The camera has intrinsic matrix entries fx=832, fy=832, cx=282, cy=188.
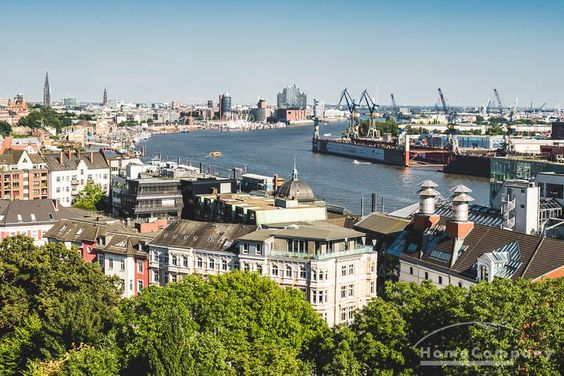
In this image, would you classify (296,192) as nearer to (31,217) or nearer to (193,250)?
(193,250)

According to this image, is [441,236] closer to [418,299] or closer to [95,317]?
[418,299]

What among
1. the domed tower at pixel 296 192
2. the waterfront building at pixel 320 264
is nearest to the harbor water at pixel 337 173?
the domed tower at pixel 296 192

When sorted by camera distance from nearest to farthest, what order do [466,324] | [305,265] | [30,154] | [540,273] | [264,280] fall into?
1. [466,324]
2. [264,280]
3. [540,273]
4. [305,265]
5. [30,154]

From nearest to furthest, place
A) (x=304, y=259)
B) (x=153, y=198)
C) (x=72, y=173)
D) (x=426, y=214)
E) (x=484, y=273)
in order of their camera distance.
A: (x=484, y=273), (x=304, y=259), (x=426, y=214), (x=153, y=198), (x=72, y=173)

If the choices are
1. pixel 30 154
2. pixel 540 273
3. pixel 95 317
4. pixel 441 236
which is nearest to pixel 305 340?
pixel 95 317

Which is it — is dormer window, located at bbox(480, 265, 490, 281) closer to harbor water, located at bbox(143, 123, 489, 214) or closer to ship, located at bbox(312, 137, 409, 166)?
harbor water, located at bbox(143, 123, 489, 214)

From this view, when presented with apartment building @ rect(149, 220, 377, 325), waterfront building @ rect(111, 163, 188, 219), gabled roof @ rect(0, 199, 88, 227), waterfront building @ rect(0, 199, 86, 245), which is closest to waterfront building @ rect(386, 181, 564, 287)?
apartment building @ rect(149, 220, 377, 325)

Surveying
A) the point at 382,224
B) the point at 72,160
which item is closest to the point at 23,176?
the point at 72,160

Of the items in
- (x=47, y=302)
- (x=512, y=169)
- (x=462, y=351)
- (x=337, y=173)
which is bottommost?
(x=337, y=173)
